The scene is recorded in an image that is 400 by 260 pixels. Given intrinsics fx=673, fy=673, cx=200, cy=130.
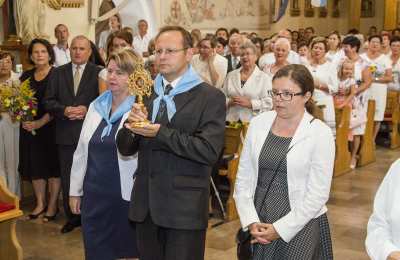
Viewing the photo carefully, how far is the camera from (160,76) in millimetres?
3568

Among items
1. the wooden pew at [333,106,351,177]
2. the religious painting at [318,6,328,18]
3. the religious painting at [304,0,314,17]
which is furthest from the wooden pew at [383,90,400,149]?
the religious painting at [318,6,328,18]

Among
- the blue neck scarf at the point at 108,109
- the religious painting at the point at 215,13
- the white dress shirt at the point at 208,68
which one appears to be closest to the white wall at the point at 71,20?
the religious painting at the point at 215,13

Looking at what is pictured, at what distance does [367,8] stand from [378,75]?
44.4ft

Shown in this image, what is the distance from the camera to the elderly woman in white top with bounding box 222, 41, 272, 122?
6969 millimetres

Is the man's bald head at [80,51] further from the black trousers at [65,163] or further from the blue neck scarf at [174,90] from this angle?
the blue neck scarf at [174,90]

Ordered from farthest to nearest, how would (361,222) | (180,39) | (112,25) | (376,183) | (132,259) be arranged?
(112,25) < (376,183) < (361,222) < (132,259) < (180,39)

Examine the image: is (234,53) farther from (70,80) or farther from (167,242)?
(167,242)

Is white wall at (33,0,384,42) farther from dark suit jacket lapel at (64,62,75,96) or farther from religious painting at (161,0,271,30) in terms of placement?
dark suit jacket lapel at (64,62,75,96)

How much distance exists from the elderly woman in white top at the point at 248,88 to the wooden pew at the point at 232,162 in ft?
0.86

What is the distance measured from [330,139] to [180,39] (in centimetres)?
94

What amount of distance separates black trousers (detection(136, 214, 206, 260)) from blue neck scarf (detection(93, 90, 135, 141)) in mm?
805

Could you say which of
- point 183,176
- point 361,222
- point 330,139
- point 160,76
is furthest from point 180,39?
point 361,222

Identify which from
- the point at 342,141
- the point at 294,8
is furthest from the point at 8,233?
the point at 294,8

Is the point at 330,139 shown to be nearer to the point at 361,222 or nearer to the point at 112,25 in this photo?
the point at 361,222
